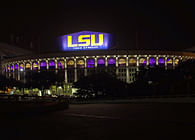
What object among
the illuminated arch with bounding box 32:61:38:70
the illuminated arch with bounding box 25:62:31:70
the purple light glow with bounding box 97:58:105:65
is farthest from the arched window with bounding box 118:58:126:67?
the illuminated arch with bounding box 25:62:31:70

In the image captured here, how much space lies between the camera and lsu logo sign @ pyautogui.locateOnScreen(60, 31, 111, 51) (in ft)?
295

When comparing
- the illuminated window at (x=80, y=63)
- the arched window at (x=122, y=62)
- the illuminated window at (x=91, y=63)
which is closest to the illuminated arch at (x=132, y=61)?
the arched window at (x=122, y=62)

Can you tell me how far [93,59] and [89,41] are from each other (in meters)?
8.34

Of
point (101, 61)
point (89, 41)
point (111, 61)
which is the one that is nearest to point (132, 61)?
point (111, 61)

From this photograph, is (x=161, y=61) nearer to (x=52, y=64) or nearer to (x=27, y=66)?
(x=52, y=64)

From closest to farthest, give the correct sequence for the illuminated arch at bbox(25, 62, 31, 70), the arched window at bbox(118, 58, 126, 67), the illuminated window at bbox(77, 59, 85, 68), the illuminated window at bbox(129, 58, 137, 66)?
1. the arched window at bbox(118, 58, 126, 67)
2. the illuminated window at bbox(129, 58, 137, 66)
3. the illuminated window at bbox(77, 59, 85, 68)
4. the illuminated arch at bbox(25, 62, 31, 70)

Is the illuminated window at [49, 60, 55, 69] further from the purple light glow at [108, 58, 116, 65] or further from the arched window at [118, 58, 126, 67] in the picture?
the arched window at [118, 58, 126, 67]

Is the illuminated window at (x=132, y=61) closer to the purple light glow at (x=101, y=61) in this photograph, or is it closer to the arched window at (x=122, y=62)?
the arched window at (x=122, y=62)

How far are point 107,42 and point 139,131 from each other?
81.0 m

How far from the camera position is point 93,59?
87.8m

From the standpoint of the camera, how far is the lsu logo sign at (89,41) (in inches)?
3536

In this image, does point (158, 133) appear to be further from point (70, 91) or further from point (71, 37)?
point (71, 37)

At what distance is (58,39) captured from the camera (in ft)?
319

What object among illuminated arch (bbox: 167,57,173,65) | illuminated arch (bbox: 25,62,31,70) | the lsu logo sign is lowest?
illuminated arch (bbox: 25,62,31,70)
